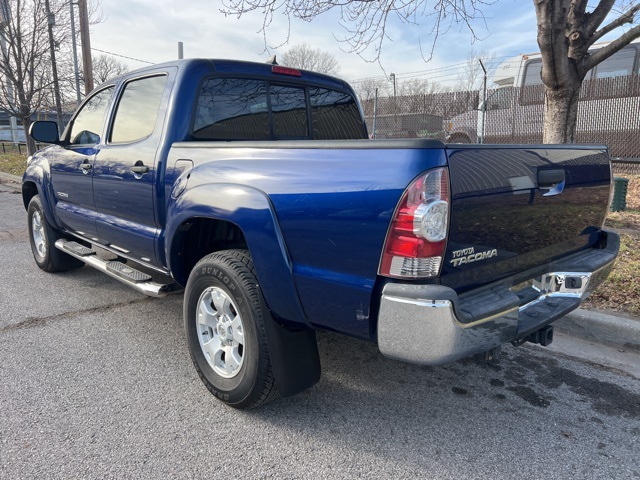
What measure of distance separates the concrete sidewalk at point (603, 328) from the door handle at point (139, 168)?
3310mm

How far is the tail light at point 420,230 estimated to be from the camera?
1925mm

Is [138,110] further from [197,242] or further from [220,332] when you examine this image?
[220,332]

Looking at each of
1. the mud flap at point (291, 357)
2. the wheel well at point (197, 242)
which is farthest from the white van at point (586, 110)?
the mud flap at point (291, 357)

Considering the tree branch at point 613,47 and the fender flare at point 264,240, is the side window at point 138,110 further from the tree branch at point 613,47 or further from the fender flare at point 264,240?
the tree branch at point 613,47

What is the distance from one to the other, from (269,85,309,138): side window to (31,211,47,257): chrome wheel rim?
10.4 ft

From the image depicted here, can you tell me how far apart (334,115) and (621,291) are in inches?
119

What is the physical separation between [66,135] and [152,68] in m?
1.66

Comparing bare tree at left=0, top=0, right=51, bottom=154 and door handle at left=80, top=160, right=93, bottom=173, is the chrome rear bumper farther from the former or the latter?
bare tree at left=0, top=0, right=51, bottom=154

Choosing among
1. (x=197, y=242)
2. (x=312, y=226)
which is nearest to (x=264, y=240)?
(x=312, y=226)

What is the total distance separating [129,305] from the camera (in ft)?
14.6

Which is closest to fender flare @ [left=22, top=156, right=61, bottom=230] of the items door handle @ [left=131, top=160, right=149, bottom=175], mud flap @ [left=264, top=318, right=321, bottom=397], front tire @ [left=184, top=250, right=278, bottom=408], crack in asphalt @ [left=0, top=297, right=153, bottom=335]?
crack in asphalt @ [left=0, top=297, right=153, bottom=335]

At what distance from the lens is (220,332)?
9.27 ft

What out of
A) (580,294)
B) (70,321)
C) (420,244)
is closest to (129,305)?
(70,321)

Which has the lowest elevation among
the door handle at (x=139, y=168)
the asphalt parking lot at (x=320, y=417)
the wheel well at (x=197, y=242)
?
the asphalt parking lot at (x=320, y=417)
